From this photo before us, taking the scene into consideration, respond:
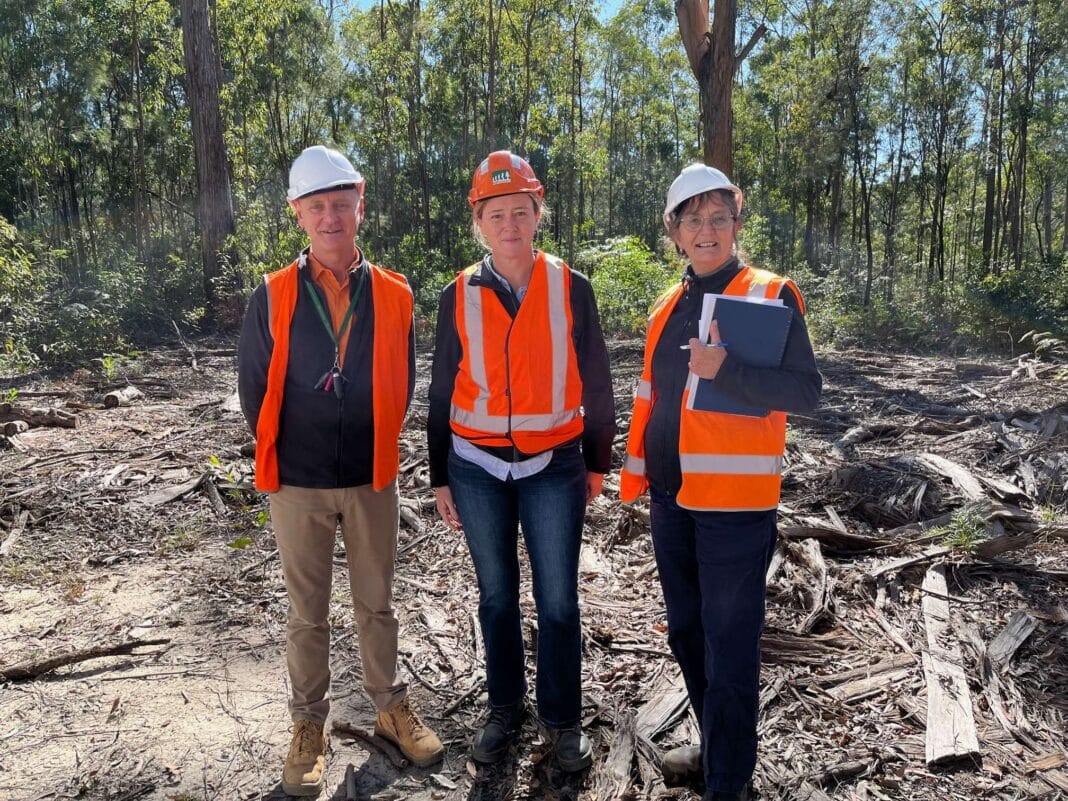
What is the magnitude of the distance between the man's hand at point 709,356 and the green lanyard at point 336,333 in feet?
4.09

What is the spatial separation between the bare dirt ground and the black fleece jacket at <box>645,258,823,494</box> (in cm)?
128

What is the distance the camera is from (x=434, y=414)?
2.80 metres

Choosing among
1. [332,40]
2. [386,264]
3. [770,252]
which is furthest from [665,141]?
[386,264]

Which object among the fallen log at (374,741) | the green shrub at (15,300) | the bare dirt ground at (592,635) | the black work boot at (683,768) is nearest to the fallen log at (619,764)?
the bare dirt ground at (592,635)

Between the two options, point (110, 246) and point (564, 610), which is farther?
point (110, 246)

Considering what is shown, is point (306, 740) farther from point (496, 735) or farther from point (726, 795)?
point (726, 795)

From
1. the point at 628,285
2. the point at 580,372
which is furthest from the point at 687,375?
the point at 628,285

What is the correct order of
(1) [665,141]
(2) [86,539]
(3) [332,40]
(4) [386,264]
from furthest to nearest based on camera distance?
(1) [665,141] < (3) [332,40] < (4) [386,264] < (2) [86,539]

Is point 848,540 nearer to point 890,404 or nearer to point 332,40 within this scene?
point 890,404

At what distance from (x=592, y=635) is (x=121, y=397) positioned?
24.3 feet

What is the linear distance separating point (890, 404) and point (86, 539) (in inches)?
308

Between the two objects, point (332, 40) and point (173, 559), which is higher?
point (332, 40)

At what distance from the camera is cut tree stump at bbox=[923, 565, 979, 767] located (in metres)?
2.76

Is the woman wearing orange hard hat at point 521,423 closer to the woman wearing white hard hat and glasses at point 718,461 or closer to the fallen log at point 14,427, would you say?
the woman wearing white hard hat and glasses at point 718,461
